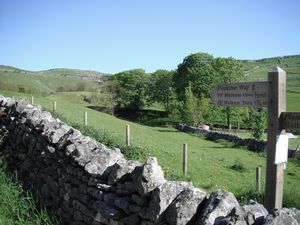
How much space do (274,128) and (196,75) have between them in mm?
59663

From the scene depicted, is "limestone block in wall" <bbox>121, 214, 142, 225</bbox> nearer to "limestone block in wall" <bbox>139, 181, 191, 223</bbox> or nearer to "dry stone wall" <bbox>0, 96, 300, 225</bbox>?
"dry stone wall" <bbox>0, 96, 300, 225</bbox>

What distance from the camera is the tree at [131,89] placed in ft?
251

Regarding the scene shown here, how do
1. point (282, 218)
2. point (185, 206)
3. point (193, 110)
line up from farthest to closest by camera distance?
1. point (193, 110)
2. point (185, 206)
3. point (282, 218)

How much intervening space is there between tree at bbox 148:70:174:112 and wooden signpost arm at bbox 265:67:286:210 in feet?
220

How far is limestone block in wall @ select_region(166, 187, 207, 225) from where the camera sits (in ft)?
12.9

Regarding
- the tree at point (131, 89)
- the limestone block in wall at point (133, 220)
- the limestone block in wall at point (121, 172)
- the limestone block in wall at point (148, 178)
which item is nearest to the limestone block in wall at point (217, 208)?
Result: the limestone block in wall at point (148, 178)

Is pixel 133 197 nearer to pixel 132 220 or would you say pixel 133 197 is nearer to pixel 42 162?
pixel 132 220

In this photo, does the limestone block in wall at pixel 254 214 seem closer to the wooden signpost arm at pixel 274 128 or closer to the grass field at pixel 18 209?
the wooden signpost arm at pixel 274 128

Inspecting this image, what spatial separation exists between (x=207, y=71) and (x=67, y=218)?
193 ft

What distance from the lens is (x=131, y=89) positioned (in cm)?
7944

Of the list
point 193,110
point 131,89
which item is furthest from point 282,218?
point 131,89

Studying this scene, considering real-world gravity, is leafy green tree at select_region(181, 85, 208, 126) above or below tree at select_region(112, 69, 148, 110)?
below

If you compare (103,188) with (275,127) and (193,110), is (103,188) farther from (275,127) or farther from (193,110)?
(193,110)

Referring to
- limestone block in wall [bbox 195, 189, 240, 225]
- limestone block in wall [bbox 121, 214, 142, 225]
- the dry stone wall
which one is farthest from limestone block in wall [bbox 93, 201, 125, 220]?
limestone block in wall [bbox 195, 189, 240, 225]
